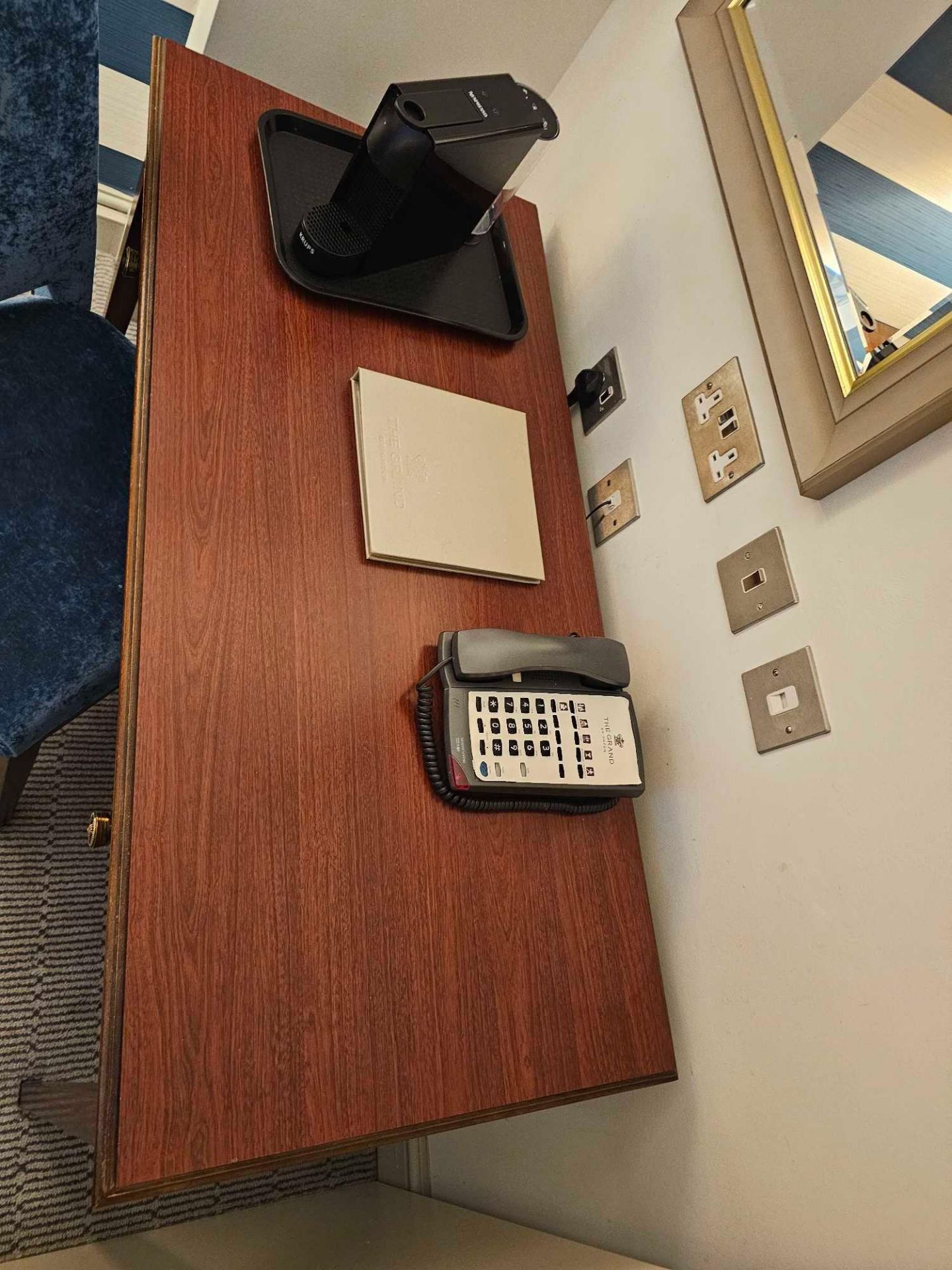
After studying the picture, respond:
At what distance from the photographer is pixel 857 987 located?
727 mm

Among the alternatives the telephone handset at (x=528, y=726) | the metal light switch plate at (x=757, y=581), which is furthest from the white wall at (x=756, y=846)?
the telephone handset at (x=528, y=726)

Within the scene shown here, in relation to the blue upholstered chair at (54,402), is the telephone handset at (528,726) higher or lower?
lower

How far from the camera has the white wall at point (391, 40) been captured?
56.6 inches

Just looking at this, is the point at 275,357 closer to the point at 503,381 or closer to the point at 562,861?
the point at 503,381

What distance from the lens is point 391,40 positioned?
4.91ft

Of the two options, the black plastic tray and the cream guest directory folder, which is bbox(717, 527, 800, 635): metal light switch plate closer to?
the cream guest directory folder

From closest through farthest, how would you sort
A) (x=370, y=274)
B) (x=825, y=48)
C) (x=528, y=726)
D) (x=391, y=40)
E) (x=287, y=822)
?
(x=287, y=822) < (x=528, y=726) < (x=825, y=48) < (x=370, y=274) < (x=391, y=40)

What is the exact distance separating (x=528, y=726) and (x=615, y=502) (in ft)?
1.45

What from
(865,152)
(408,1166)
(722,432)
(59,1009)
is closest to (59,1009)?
(59,1009)

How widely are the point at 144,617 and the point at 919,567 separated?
0.76 metres

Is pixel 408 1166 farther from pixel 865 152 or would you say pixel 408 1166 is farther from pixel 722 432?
pixel 865 152

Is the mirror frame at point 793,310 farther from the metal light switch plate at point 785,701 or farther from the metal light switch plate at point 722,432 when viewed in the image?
the metal light switch plate at point 785,701

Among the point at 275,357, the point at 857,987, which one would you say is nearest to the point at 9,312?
the point at 275,357

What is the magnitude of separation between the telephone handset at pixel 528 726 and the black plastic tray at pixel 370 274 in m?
0.53
